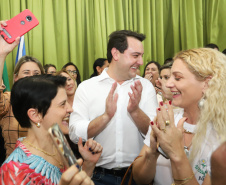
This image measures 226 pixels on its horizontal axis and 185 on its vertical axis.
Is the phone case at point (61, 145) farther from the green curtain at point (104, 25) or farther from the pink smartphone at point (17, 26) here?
the green curtain at point (104, 25)

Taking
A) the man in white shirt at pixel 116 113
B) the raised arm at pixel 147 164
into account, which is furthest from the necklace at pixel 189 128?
the man in white shirt at pixel 116 113

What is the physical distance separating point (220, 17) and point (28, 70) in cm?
→ 375

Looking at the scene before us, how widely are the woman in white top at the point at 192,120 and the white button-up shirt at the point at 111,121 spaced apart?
398mm

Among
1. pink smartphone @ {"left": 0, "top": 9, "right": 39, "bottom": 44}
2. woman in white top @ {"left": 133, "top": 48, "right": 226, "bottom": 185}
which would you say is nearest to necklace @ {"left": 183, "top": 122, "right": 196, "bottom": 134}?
woman in white top @ {"left": 133, "top": 48, "right": 226, "bottom": 185}

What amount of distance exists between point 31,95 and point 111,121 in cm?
84

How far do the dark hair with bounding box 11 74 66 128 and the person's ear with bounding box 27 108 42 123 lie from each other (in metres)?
0.02

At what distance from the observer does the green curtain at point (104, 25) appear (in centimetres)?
400

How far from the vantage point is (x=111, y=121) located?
6.38 feet

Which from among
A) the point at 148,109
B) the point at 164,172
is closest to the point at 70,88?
the point at 148,109

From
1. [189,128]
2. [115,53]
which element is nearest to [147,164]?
[189,128]

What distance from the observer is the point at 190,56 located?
4.77 ft

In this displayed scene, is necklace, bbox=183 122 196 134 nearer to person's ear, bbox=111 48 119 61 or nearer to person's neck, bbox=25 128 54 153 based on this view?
person's neck, bbox=25 128 54 153

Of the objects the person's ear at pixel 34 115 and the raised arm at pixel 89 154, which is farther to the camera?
the raised arm at pixel 89 154

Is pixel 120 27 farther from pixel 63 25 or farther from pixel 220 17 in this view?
pixel 220 17
